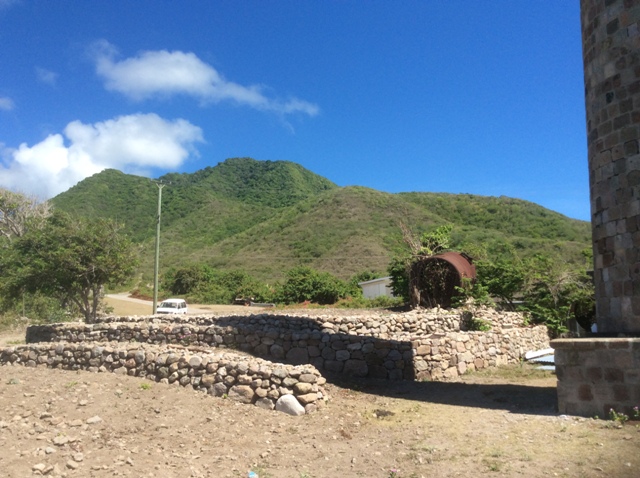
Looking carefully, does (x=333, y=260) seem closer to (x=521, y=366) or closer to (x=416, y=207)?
(x=416, y=207)

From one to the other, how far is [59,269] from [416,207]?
193ft

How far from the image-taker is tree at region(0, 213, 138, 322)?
2014 cm

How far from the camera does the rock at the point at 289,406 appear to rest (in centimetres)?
801

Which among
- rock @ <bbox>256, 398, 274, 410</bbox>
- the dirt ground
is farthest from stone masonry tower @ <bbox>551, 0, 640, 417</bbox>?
rock @ <bbox>256, 398, 274, 410</bbox>

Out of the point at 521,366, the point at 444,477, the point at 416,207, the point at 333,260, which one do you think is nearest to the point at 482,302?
the point at 521,366

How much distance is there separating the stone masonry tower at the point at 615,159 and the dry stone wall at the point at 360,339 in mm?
4702

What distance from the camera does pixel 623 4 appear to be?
25.0 ft

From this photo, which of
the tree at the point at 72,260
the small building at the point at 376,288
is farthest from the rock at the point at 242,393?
the small building at the point at 376,288

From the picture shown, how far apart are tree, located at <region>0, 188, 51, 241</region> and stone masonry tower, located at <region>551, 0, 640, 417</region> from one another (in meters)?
32.7

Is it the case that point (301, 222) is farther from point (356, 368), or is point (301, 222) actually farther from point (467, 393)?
point (467, 393)

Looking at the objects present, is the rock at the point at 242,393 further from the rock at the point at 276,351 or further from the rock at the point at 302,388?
the rock at the point at 276,351

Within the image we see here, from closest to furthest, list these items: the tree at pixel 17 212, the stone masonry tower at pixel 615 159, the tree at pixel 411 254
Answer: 1. the stone masonry tower at pixel 615 159
2. the tree at pixel 411 254
3. the tree at pixel 17 212

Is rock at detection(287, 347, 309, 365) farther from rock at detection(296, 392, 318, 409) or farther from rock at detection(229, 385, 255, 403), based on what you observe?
rock at detection(296, 392, 318, 409)

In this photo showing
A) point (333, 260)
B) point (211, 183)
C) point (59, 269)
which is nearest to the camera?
point (59, 269)
